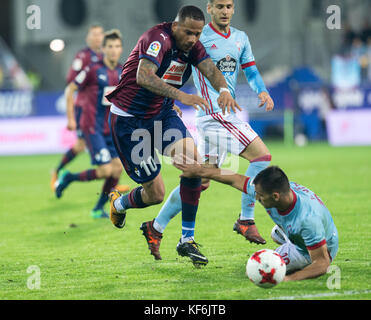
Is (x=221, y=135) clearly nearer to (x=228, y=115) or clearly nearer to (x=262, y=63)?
(x=228, y=115)

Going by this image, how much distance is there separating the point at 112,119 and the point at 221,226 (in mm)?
2233

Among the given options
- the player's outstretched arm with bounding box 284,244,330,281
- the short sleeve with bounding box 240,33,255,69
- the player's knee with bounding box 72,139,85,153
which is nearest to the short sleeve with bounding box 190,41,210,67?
the short sleeve with bounding box 240,33,255,69

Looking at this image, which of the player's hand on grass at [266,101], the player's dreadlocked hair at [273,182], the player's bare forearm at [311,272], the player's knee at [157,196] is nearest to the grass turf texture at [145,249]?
the player's bare forearm at [311,272]

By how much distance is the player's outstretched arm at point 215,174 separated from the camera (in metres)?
5.29

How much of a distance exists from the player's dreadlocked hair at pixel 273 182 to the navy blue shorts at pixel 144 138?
1.15 metres

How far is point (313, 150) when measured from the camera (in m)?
17.8

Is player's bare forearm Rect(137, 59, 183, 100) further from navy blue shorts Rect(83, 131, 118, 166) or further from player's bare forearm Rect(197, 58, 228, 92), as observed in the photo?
navy blue shorts Rect(83, 131, 118, 166)

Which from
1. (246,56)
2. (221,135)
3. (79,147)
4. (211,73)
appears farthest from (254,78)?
(79,147)

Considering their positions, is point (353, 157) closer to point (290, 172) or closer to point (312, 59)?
point (290, 172)

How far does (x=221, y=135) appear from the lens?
22.6 feet

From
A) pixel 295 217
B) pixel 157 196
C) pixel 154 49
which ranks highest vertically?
pixel 154 49

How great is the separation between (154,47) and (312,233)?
1941 millimetres

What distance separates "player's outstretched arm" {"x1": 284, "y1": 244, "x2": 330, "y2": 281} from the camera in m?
4.96

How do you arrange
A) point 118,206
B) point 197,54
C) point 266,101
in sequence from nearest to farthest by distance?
1. point 197,54
2. point 118,206
3. point 266,101
